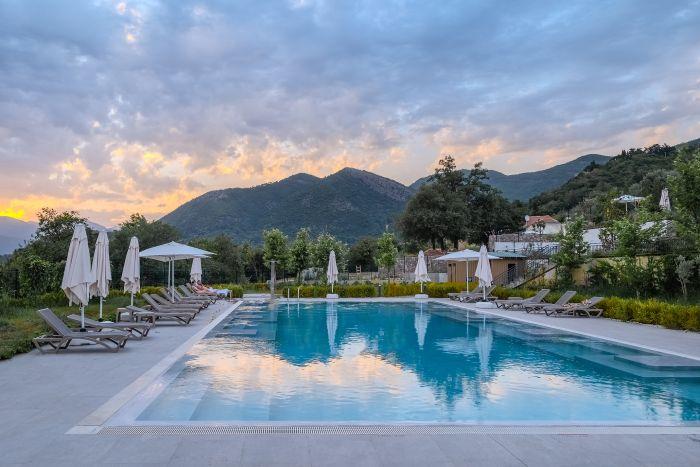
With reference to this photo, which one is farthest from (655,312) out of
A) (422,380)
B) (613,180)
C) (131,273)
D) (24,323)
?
(613,180)

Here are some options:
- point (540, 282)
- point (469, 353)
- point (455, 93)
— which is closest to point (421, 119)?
point (455, 93)

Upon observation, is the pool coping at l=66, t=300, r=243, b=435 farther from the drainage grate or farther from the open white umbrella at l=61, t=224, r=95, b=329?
the open white umbrella at l=61, t=224, r=95, b=329

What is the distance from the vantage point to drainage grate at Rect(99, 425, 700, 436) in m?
4.86

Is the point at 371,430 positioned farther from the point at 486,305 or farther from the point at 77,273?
the point at 486,305

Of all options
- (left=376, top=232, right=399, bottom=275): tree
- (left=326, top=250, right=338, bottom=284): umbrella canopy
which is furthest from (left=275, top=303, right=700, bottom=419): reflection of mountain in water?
(left=376, top=232, right=399, bottom=275): tree

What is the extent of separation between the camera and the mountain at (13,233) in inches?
1341

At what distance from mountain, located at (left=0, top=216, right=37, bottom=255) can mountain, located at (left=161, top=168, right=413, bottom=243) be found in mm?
19568

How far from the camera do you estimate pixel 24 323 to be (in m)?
12.1

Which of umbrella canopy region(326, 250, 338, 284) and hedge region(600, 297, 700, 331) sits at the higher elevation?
umbrella canopy region(326, 250, 338, 284)

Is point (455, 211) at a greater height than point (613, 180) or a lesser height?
lesser

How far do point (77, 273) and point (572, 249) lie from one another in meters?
19.2

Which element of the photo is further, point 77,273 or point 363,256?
point 363,256

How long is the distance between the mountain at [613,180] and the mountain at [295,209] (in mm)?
20053

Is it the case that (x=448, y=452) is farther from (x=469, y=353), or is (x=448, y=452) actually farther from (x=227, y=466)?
(x=469, y=353)
